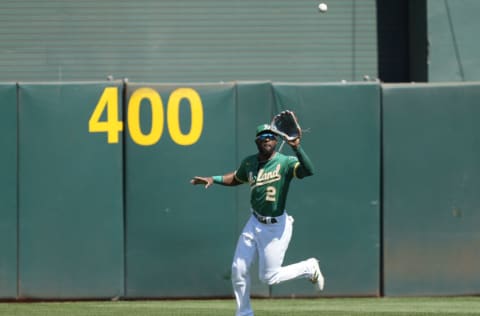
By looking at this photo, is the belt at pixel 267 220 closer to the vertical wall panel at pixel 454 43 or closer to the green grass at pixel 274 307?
the green grass at pixel 274 307

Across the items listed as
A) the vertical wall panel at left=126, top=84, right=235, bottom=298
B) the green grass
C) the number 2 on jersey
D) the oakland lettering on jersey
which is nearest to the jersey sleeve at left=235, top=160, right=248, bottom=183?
the oakland lettering on jersey

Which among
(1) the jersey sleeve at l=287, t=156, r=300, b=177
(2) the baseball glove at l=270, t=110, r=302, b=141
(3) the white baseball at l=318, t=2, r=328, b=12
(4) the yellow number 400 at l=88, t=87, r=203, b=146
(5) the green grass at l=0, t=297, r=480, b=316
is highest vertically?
(3) the white baseball at l=318, t=2, r=328, b=12

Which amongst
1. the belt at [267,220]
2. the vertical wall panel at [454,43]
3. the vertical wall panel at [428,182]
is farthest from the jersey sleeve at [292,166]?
the vertical wall panel at [454,43]

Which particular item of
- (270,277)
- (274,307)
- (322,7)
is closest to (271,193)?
(270,277)

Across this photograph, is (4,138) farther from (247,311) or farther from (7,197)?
(247,311)

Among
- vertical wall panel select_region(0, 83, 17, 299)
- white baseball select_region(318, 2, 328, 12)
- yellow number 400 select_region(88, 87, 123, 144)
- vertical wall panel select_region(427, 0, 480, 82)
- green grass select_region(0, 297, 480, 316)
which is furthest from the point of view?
white baseball select_region(318, 2, 328, 12)

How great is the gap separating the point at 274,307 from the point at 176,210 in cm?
191

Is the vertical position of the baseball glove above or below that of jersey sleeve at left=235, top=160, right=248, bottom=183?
above

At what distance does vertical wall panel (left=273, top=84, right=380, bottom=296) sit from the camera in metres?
12.0

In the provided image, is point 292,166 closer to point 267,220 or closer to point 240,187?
point 267,220

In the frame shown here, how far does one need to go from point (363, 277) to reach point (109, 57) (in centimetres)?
560

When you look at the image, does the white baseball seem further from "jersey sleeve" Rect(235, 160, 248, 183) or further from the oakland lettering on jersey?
the oakland lettering on jersey

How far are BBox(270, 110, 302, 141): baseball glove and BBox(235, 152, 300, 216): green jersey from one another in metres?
0.34

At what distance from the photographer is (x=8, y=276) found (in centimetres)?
1184
